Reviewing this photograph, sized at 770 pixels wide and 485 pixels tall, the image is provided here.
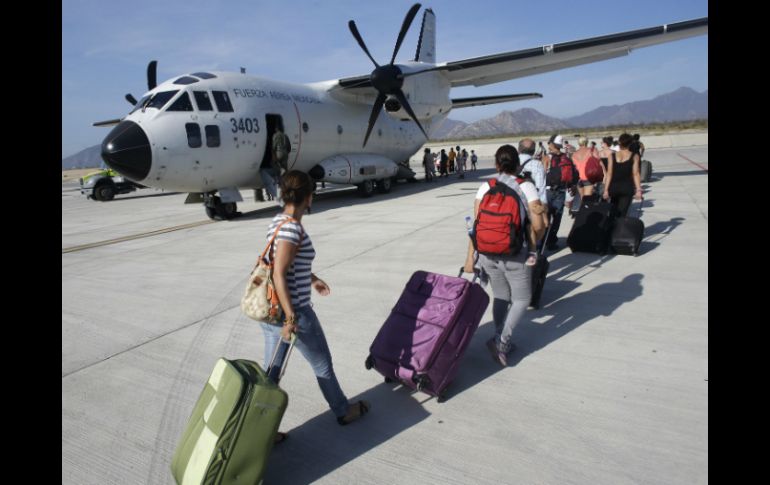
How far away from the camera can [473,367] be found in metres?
3.61

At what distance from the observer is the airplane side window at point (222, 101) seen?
1085 cm

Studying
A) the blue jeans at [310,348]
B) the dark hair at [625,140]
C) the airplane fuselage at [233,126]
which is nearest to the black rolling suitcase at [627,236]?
the dark hair at [625,140]

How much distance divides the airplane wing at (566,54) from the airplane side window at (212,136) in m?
4.94

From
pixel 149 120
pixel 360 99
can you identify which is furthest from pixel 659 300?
pixel 360 99

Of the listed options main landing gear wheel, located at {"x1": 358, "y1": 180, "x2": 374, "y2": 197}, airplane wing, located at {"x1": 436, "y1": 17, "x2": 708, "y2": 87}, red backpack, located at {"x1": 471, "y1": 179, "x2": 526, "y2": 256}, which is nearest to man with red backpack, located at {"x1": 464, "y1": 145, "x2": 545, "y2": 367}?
red backpack, located at {"x1": 471, "y1": 179, "x2": 526, "y2": 256}

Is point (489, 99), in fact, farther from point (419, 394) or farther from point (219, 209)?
point (419, 394)

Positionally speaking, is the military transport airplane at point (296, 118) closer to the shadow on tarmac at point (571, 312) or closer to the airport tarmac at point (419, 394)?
the airport tarmac at point (419, 394)

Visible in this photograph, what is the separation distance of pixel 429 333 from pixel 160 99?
32.1 ft

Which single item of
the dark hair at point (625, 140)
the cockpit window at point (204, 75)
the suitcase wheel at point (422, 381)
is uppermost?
the cockpit window at point (204, 75)

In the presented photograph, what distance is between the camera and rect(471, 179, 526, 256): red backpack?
325 cm

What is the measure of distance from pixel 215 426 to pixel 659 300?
451cm

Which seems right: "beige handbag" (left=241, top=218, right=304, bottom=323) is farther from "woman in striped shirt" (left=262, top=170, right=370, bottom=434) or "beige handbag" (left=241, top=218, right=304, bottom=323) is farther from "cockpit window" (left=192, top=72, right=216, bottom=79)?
"cockpit window" (left=192, top=72, right=216, bottom=79)

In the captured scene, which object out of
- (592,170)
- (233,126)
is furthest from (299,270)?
(233,126)

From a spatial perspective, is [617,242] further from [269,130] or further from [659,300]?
[269,130]
